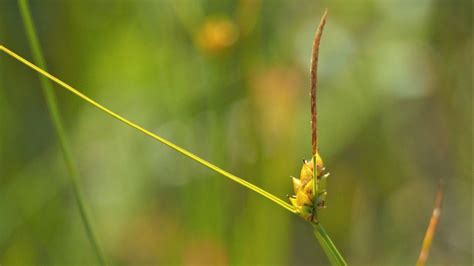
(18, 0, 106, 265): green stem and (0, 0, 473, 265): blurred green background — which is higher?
(18, 0, 106, 265): green stem

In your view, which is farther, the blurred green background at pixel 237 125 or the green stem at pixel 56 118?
the blurred green background at pixel 237 125

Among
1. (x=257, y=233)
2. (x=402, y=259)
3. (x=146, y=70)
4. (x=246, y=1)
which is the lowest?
(x=402, y=259)

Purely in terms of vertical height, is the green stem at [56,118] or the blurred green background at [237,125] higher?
the green stem at [56,118]

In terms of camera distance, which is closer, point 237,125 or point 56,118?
point 56,118

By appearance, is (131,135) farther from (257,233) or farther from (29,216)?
(257,233)

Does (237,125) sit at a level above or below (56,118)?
below

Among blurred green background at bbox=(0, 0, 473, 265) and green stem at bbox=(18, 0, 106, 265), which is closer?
green stem at bbox=(18, 0, 106, 265)

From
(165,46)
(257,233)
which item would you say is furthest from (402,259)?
(165,46)

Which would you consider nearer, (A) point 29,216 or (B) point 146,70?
(A) point 29,216
